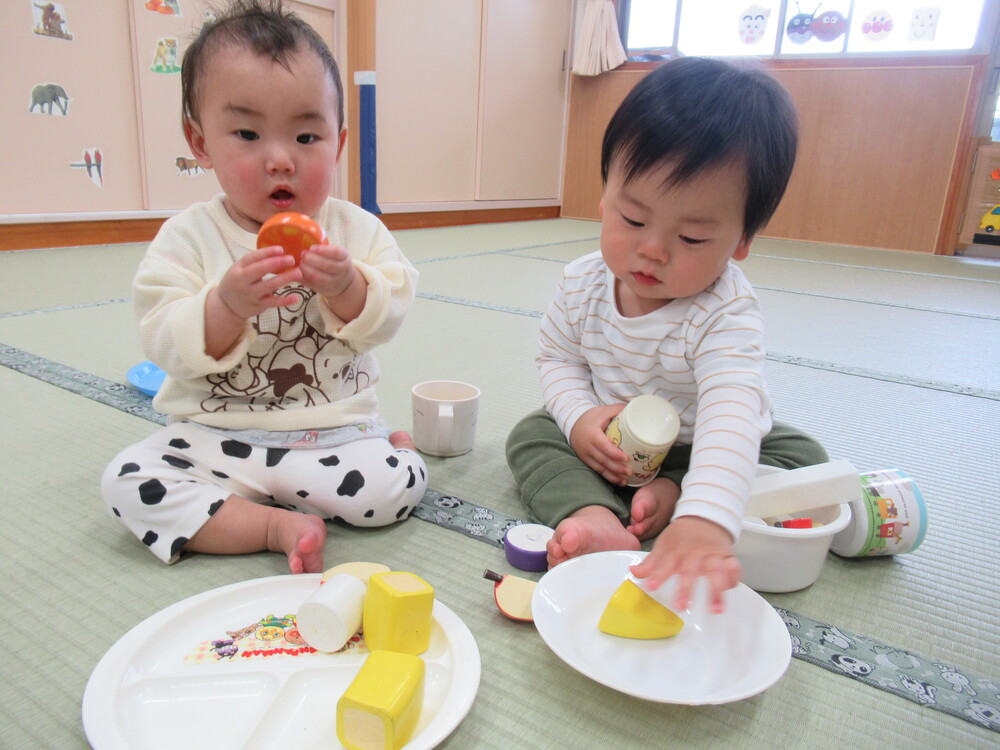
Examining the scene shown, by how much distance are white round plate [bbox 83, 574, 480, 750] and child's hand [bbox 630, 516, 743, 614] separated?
14 centimetres

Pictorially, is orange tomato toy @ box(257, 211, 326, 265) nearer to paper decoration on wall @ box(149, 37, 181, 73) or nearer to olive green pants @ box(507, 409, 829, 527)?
olive green pants @ box(507, 409, 829, 527)

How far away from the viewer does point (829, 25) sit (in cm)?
359

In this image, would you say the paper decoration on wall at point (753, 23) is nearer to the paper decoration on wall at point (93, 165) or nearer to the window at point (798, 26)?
the window at point (798, 26)

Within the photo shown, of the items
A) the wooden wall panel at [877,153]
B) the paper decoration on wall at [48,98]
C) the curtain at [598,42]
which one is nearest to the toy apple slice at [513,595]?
the paper decoration on wall at [48,98]

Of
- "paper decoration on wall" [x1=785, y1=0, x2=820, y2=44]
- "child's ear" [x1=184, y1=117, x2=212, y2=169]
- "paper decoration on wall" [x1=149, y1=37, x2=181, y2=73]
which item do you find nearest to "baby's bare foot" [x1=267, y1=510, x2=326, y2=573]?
"child's ear" [x1=184, y1=117, x2=212, y2=169]

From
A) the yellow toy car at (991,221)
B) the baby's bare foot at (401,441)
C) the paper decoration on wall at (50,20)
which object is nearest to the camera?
the baby's bare foot at (401,441)

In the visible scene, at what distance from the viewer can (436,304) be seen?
1751 mm

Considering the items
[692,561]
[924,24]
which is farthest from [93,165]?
[924,24]

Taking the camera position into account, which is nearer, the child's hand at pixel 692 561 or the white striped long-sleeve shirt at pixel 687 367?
the child's hand at pixel 692 561

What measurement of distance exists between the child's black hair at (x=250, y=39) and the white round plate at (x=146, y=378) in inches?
17.7

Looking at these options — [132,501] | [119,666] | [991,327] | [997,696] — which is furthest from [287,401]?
[991,327]

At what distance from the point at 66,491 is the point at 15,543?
11 cm

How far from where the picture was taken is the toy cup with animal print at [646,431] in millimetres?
723

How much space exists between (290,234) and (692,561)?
1.40 ft
